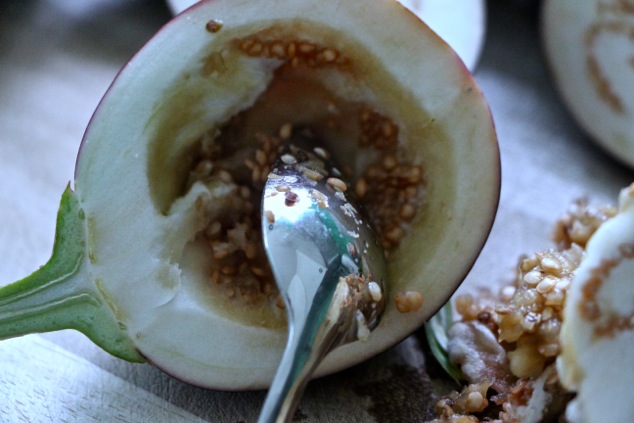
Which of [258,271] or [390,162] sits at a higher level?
[390,162]

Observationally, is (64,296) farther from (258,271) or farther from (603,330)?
(603,330)

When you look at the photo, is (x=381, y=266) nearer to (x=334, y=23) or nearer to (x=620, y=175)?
(x=334, y=23)

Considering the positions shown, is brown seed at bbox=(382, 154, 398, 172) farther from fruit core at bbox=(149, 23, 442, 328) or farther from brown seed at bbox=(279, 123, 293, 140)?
brown seed at bbox=(279, 123, 293, 140)

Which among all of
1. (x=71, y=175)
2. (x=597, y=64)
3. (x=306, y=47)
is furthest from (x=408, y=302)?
(x=597, y=64)

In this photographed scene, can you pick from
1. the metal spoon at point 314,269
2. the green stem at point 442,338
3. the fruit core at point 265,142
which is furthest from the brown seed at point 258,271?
the green stem at point 442,338

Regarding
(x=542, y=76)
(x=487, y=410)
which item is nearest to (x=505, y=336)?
(x=487, y=410)

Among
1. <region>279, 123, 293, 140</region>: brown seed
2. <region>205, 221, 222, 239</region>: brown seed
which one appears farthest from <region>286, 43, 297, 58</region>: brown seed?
<region>205, 221, 222, 239</region>: brown seed

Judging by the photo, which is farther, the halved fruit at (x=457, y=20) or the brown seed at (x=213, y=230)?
the halved fruit at (x=457, y=20)

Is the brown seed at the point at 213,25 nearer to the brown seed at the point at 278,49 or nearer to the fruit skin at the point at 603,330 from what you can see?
the brown seed at the point at 278,49
